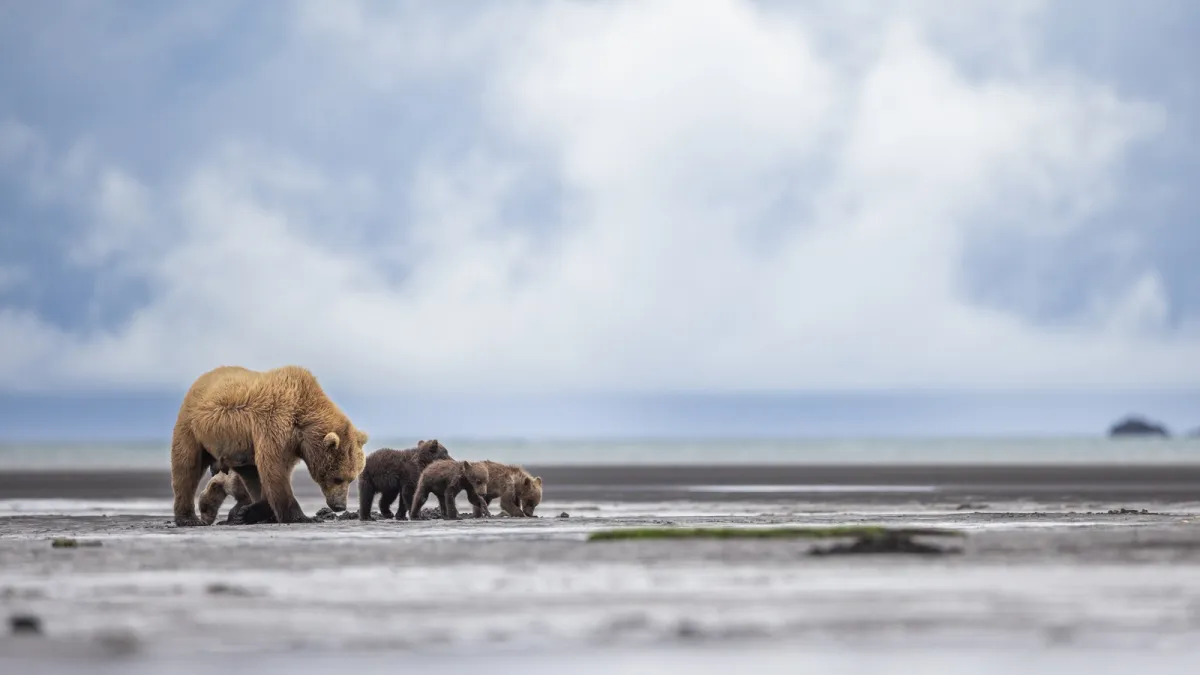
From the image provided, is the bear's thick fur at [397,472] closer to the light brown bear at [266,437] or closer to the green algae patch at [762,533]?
the light brown bear at [266,437]

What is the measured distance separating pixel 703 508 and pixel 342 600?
17.0 m

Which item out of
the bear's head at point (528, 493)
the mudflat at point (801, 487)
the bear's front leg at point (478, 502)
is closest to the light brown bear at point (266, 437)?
the bear's front leg at point (478, 502)

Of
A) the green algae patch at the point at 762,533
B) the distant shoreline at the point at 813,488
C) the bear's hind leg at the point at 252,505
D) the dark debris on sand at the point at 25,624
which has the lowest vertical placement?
the dark debris on sand at the point at 25,624

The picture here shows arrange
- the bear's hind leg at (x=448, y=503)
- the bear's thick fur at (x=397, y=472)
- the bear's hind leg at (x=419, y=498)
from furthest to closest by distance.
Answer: the bear's thick fur at (x=397, y=472) → the bear's hind leg at (x=448, y=503) → the bear's hind leg at (x=419, y=498)

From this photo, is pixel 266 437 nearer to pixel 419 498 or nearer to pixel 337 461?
pixel 337 461

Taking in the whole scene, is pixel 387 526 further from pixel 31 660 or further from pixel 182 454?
pixel 31 660

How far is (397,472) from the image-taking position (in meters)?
21.8

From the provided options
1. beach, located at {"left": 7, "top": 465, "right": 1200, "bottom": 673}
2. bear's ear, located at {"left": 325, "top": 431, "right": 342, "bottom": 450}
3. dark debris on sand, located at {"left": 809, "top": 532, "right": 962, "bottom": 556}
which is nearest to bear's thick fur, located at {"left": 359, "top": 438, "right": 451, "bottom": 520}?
bear's ear, located at {"left": 325, "top": 431, "right": 342, "bottom": 450}

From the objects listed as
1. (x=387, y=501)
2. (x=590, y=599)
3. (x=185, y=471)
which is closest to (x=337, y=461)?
(x=185, y=471)

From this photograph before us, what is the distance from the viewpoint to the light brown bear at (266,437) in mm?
19062

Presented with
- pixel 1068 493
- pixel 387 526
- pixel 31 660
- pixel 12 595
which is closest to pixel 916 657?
pixel 31 660

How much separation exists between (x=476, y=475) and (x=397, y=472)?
1383mm

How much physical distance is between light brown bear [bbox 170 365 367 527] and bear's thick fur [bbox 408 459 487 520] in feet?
3.23

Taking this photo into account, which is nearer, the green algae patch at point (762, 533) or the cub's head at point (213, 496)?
the green algae patch at point (762, 533)
